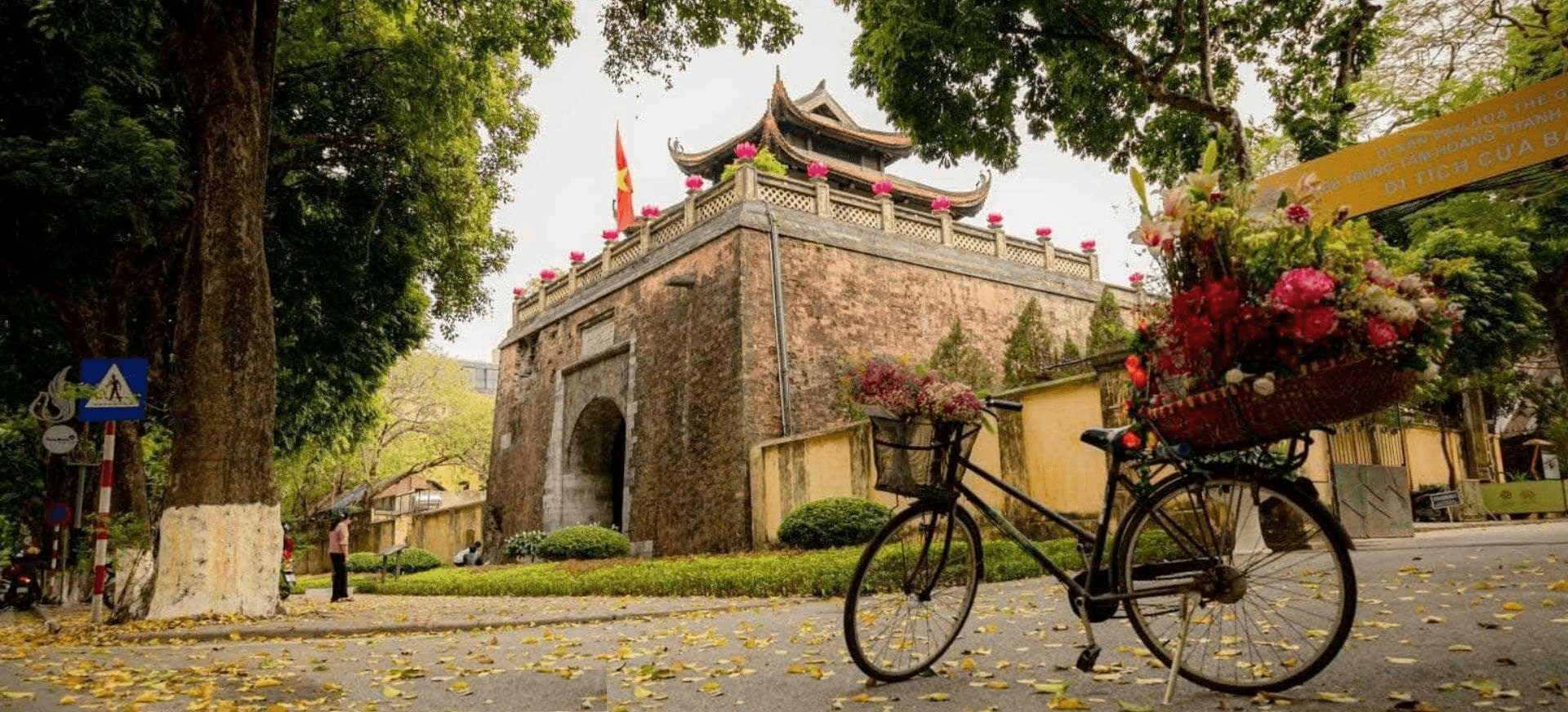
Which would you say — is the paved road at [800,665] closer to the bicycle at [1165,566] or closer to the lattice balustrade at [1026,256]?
the bicycle at [1165,566]

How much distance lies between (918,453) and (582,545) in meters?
14.1

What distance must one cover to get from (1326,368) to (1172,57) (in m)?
5.99

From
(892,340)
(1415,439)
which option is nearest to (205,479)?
(892,340)

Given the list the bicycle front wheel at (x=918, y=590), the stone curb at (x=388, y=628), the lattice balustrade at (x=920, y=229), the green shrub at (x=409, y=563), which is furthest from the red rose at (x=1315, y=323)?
the green shrub at (x=409, y=563)

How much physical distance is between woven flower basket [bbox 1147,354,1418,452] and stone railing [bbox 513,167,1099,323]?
14.6m

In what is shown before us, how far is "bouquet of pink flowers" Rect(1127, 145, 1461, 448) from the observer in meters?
2.53

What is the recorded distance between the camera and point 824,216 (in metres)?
17.7

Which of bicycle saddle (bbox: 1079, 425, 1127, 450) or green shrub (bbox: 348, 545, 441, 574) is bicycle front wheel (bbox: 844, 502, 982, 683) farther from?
green shrub (bbox: 348, 545, 441, 574)

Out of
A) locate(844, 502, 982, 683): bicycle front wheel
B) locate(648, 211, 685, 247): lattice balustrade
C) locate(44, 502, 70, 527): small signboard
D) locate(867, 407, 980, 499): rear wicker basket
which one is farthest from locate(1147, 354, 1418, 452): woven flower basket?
locate(648, 211, 685, 247): lattice balustrade

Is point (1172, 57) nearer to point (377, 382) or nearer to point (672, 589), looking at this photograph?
point (672, 589)

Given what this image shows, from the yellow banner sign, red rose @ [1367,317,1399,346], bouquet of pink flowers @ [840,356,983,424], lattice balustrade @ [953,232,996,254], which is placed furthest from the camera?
lattice balustrade @ [953,232,996,254]

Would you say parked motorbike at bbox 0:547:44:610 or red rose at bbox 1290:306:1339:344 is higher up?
red rose at bbox 1290:306:1339:344

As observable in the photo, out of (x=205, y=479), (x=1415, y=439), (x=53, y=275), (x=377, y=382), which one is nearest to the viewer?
(x=205, y=479)

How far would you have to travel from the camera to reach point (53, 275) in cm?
988
